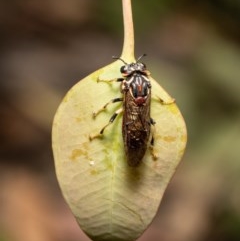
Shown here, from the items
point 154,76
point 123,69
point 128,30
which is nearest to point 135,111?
point 123,69

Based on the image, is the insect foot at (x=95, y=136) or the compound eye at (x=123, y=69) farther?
the compound eye at (x=123, y=69)

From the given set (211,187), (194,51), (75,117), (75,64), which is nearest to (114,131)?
(75,117)

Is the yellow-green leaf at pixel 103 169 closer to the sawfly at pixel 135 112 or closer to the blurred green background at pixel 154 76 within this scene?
the sawfly at pixel 135 112

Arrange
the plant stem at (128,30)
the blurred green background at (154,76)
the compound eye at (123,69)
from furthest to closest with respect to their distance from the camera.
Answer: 1. the blurred green background at (154,76)
2. the compound eye at (123,69)
3. the plant stem at (128,30)

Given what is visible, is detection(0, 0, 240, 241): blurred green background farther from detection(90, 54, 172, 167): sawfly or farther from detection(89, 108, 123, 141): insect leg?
detection(89, 108, 123, 141): insect leg

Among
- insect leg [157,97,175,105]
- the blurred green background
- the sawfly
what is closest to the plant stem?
the sawfly

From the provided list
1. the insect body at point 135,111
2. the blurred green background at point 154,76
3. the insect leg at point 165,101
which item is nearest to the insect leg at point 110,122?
the insect body at point 135,111

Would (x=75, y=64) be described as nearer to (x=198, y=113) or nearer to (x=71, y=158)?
(x=198, y=113)
